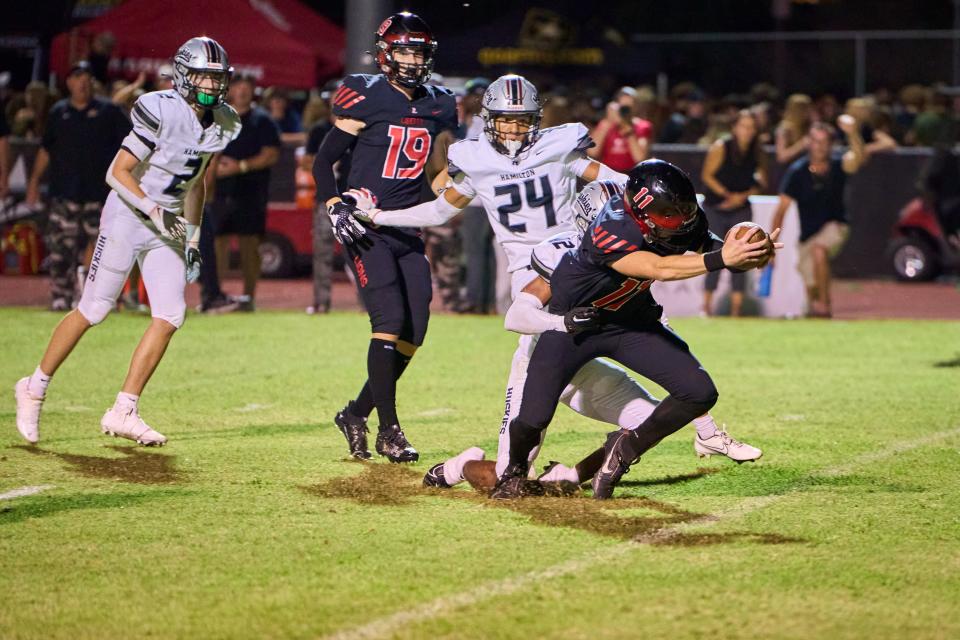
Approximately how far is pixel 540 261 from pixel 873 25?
2411 cm

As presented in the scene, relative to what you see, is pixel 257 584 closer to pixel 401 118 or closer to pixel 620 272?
pixel 620 272

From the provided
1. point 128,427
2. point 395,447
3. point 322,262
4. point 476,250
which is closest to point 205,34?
point 322,262

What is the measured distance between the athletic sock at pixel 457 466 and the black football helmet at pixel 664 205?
1.19 m

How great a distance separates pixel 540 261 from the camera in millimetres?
6008

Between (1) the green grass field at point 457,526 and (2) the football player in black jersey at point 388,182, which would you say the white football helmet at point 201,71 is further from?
(1) the green grass field at point 457,526

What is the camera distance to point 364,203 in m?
6.90

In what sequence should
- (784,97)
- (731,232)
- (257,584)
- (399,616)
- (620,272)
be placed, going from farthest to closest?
(784,97)
(620,272)
(731,232)
(257,584)
(399,616)

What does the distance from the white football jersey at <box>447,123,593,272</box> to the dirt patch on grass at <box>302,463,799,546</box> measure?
108 centimetres

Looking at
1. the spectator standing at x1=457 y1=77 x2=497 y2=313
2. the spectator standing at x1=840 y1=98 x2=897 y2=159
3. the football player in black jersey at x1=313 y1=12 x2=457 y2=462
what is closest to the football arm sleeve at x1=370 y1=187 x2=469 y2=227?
the football player in black jersey at x1=313 y1=12 x2=457 y2=462

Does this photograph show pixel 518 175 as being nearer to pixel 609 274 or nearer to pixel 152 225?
pixel 609 274

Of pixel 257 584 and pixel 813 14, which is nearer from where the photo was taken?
pixel 257 584

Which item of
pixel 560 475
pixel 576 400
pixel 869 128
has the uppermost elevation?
pixel 869 128

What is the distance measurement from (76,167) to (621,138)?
193 inches

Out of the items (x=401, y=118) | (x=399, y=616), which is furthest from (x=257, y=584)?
(x=401, y=118)
